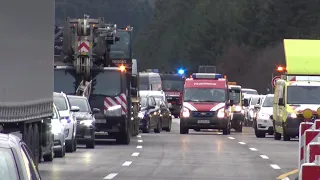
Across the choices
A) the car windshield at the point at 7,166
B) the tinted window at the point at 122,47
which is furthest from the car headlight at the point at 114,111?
the car windshield at the point at 7,166

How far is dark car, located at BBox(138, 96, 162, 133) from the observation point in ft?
147

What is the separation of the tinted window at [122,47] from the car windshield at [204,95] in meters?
3.41

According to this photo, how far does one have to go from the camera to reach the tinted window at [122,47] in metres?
43.6

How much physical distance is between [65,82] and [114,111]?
83.3 inches

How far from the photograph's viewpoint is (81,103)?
106 ft

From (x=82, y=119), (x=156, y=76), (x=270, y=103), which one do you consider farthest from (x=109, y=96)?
(x=156, y=76)

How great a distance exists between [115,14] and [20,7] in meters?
156

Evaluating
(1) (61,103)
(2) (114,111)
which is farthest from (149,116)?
(1) (61,103)

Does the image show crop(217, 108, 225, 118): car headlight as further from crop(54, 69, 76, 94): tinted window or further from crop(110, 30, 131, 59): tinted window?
crop(54, 69, 76, 94): tinted window

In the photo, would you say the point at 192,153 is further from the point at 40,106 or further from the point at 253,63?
the point at 253,63

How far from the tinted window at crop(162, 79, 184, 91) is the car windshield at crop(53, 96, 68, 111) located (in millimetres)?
50439

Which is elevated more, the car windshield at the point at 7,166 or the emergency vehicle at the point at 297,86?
the emergency vehicle at the point at 297,86

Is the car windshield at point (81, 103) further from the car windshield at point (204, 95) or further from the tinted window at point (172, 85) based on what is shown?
the tinted window at point (172, 85)

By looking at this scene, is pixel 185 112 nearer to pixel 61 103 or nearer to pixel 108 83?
pixel 108 83
